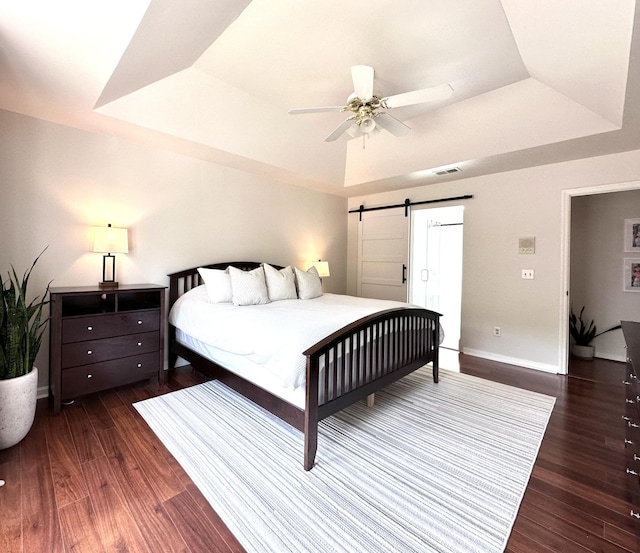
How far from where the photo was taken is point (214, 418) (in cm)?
245

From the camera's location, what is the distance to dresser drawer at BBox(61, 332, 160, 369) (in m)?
2.51

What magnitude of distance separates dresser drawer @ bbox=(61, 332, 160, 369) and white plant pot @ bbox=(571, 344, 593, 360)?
532 centimetres

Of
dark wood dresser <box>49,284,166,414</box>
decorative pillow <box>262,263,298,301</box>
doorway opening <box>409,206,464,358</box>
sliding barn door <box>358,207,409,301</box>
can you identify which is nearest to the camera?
dark wood dresser <box>49,284,166,414</box>

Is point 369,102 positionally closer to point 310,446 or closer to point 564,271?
point 310,446

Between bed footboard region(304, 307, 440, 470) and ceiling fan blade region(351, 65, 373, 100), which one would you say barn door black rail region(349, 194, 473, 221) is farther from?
ceiling fan blade region(351, 65, 373, 100)

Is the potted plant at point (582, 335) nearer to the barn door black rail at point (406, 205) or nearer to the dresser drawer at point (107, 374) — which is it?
the barn door black rail at point (406, 205)

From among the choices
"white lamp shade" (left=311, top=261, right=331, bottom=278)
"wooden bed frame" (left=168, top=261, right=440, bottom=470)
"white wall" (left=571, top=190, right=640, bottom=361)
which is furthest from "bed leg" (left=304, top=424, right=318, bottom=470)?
"white wall" (left=571, top=190, right=640, bottom=361)

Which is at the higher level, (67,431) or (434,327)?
(434,327)

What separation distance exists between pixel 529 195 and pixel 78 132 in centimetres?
502

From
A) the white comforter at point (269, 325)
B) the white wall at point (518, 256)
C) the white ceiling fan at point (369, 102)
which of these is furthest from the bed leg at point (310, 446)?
the white wall at point (518, 256)

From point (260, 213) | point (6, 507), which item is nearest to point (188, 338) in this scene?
point (6, 507)

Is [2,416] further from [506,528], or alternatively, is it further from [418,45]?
[418,45]

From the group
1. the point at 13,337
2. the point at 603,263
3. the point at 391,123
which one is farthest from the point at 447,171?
the point at 13,337

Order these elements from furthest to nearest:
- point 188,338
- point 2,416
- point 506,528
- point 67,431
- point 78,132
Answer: point 188,338 < point 78,132 < point 67,431 < point 2,416 < point 506,528
